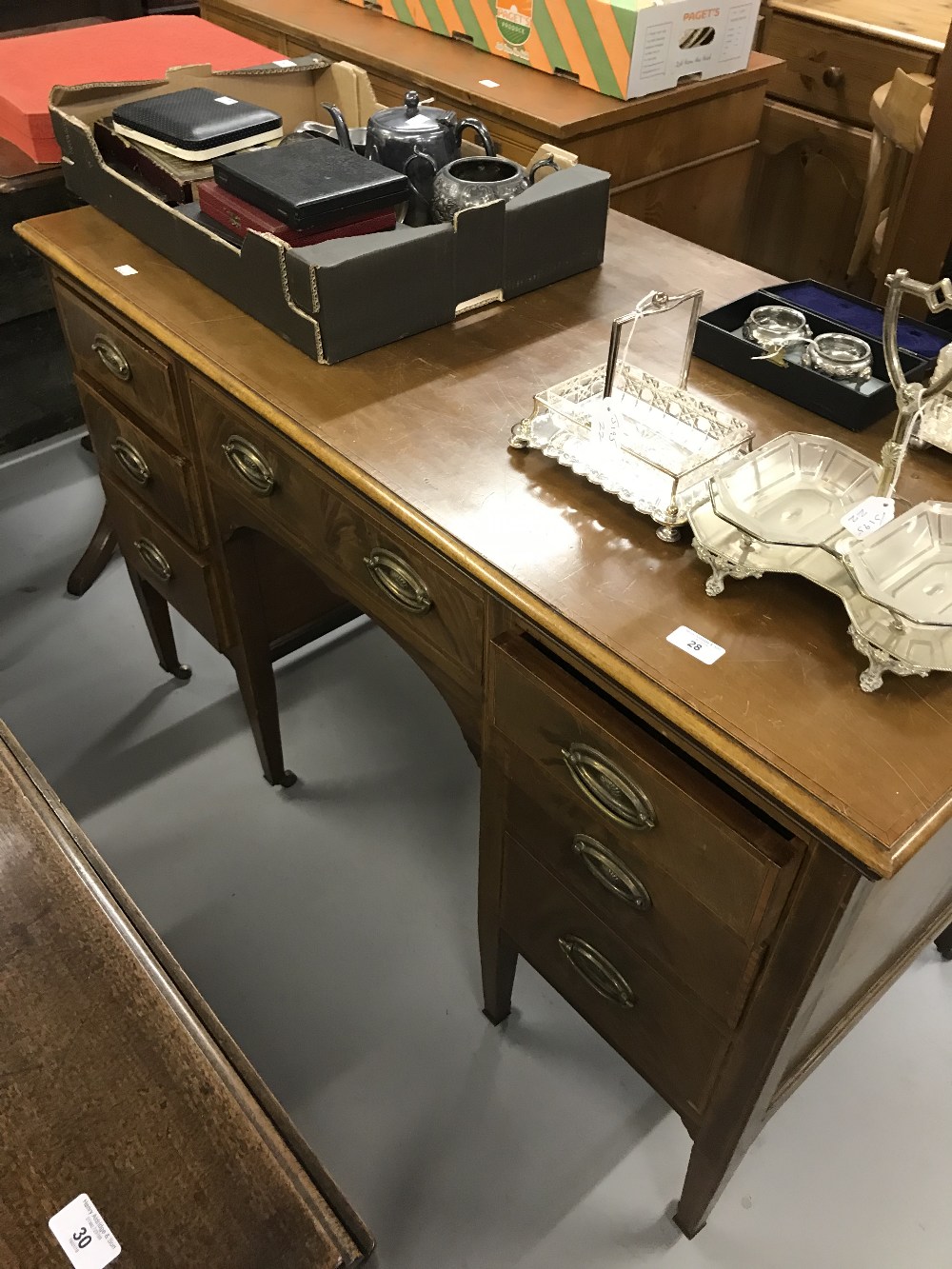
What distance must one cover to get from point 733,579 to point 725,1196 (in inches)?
32.6

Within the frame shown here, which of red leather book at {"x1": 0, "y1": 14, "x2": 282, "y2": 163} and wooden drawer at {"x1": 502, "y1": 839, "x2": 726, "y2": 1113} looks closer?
wooden drawer at {"x1": 502, "y1": 839, "x2": 726, "y2": 1113}

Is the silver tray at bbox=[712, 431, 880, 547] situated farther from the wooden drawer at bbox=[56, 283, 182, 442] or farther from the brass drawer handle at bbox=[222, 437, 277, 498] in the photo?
the wooden drawer at bbox=[56, 283, 182, 442]

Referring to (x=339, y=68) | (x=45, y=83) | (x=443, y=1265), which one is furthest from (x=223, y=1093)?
(x=45, y=83)

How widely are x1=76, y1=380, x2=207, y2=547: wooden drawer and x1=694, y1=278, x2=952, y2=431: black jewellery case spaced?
64 cm

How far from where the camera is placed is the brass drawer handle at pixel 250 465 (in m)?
1.03

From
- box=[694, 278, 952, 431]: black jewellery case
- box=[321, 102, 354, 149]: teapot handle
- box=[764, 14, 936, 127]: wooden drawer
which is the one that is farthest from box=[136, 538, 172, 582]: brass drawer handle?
box=[764, 14, 936, 127]: wooden drawer

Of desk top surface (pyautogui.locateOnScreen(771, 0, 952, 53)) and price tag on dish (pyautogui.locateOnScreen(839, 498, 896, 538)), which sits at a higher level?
price tag on dish (pyautogui.locateOnScreen(839, 498, 896, 538))

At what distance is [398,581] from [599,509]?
0.21 meters

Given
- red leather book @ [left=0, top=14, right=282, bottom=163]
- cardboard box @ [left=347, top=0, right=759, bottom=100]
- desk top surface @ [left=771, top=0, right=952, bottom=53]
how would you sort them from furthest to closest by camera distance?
desk top surface @ [left=771, top=0, right=952, bottom=53] → cardboard box @ [left=347, top=0, right=759, bottom=100] → red leather book @ [left=0, top=14, right=282, bottom=163]

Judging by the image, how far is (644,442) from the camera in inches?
33.9

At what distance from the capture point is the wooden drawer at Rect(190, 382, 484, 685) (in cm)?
86

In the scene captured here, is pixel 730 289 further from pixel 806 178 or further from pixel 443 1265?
pixel 806 178

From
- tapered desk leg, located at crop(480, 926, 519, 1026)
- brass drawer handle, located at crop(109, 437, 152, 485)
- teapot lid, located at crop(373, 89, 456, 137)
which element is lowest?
tapered desk leg, located at crop(480, 926, 519, 1026)

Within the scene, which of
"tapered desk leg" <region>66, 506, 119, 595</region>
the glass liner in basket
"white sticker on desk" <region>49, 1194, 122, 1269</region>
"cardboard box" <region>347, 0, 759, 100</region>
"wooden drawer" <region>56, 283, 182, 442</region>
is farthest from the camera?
"tapered desk leg" <region>66, 506, 119, 595</region>
